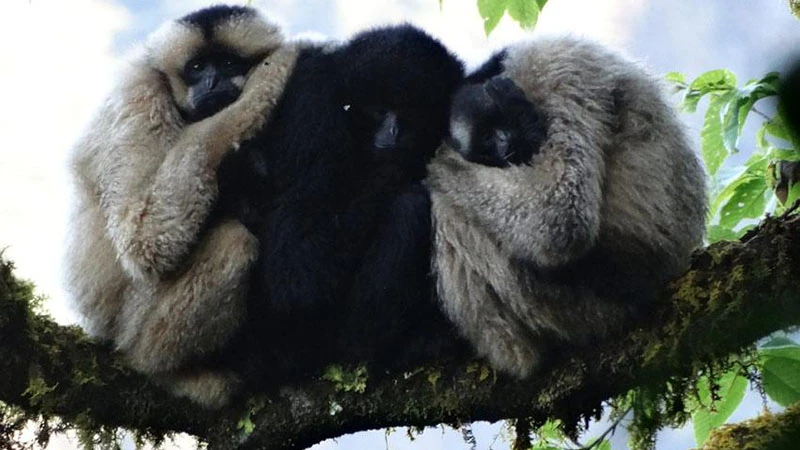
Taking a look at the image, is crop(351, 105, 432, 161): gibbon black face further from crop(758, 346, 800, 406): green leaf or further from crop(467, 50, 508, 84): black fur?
crop(758, 346, 800, 406): green leaf

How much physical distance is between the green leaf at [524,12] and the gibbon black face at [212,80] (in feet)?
5.80

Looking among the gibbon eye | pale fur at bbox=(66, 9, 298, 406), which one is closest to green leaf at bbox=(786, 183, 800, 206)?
pale fur at bbox=(66, 9, 298, 406)

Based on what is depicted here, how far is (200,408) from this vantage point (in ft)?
15.3

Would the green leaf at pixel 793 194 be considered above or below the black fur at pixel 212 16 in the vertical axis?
below

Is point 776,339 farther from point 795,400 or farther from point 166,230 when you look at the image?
point 166,230

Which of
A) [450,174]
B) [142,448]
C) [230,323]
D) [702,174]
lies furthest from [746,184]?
[142,448]

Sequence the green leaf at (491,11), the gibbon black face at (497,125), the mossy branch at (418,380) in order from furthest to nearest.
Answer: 1. the gibbon black face at (497,125)
2. the green leaf at (491,11)
3. the mossy branch at (418,380)

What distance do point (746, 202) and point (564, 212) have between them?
1163 mm

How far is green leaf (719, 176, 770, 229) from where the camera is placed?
4.62 metres

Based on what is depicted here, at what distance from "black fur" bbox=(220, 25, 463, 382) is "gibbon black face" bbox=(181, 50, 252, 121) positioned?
36 cm

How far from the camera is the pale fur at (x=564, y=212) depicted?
4215 mm

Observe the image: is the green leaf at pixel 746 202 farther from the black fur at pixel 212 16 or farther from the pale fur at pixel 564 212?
the black fur at pixel 212 16

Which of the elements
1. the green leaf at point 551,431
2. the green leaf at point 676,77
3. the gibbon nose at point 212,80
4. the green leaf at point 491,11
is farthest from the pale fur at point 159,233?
the green leaf at point 676,77

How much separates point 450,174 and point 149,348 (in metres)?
1.76
